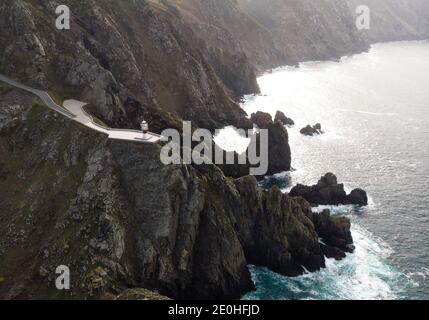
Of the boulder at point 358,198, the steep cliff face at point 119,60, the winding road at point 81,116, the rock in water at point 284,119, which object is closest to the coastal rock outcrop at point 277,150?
the boulder at point 358,198

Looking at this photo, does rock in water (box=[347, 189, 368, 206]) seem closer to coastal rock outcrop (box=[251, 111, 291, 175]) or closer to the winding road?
coastal rock outcrop (box=[251, 111, 291, 175])

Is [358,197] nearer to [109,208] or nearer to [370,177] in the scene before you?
[370,177]

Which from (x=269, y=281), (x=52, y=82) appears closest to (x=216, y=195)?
(x=269, y=281)

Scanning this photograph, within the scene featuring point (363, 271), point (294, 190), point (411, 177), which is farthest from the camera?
point (411, 177)

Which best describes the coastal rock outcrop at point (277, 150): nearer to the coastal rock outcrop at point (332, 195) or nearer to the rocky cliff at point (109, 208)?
the coastal rock outcrop at point (332, 195)

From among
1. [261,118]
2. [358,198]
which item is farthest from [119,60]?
[358,198]
